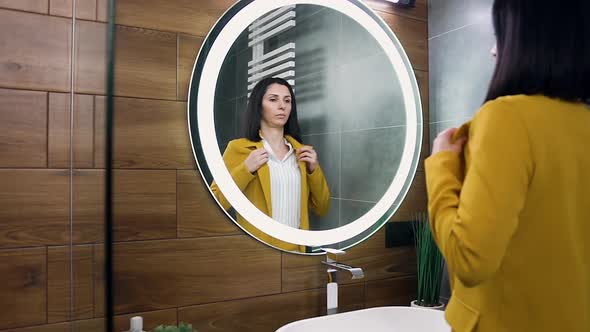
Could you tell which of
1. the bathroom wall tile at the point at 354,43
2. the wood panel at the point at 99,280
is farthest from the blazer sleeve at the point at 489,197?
the bathroom wall tile at the point at 354,43

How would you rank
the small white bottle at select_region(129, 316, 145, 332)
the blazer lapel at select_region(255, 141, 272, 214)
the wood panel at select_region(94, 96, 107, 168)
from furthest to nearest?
the blazer lapel at select_region(255, 141, 272, 214) < the small white bottle at select_region(129, 316, 145, 332) < the wood panel at select_region(94, 96, 107, 168)

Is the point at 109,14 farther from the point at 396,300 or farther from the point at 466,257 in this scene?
the point at 396,300

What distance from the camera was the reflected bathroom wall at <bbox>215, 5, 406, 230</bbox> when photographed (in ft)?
4.35

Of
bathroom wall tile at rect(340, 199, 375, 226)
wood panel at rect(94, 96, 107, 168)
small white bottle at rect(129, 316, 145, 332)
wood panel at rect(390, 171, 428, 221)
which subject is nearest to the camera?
wood panel at rect(94, 96, 107, 168)

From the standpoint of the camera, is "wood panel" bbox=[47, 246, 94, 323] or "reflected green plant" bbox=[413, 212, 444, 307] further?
"reflected green plant" bbox=[413, 212, 444, 307]

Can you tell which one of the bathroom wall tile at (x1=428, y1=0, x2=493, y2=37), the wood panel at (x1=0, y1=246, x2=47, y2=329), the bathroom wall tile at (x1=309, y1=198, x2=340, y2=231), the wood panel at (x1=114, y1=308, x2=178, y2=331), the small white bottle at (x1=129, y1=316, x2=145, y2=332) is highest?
the bathroom wall tile at (x1=428, y1=0, x2=493, y2=37)

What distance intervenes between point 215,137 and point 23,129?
1.42 feet

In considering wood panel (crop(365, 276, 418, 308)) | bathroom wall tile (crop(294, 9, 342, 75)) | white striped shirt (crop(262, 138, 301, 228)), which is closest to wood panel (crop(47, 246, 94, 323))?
white striped shirt (crop(262, 138, 301, 228))

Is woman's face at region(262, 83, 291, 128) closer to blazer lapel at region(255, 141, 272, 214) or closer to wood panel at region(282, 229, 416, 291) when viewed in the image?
blazer lapel at region(255, 141, 272, 214)

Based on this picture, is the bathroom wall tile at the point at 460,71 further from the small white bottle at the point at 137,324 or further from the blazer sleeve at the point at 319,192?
the small white bottle at the point at 137,324

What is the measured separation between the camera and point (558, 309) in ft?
2.12

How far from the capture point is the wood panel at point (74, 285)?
634 mm

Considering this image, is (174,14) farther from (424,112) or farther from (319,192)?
(424,112)

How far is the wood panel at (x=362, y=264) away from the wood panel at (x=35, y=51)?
0.72 meters
